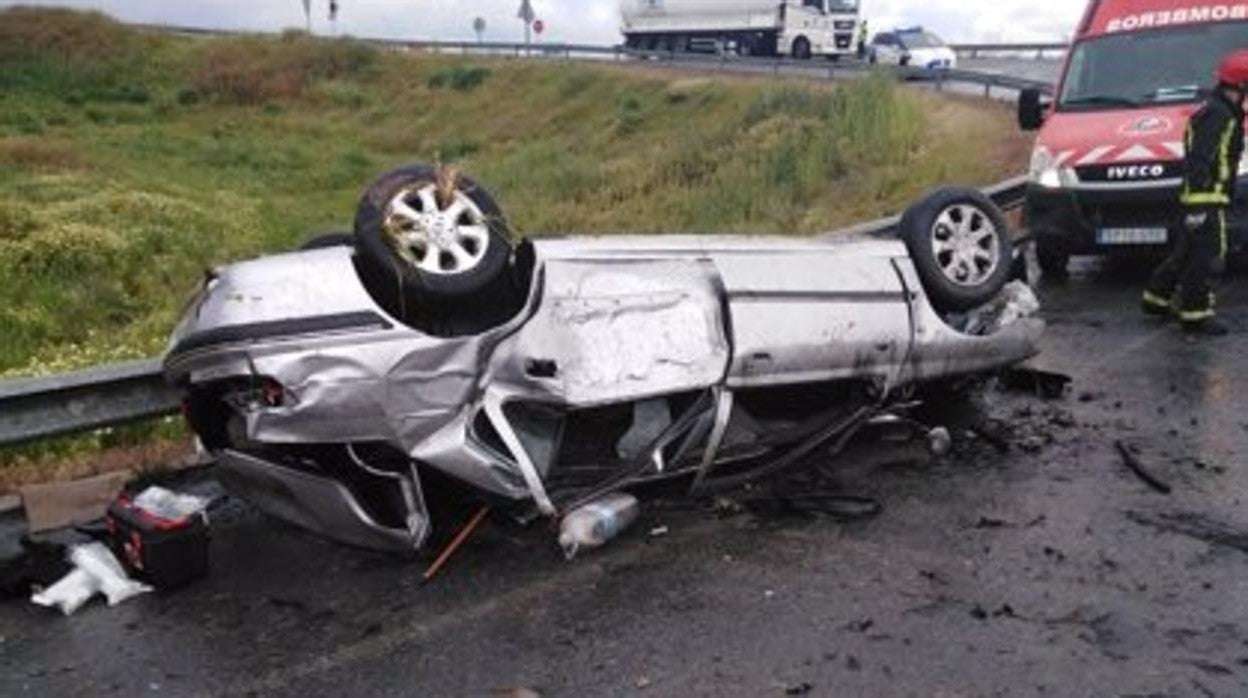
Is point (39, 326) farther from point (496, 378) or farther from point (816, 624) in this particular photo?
point (816, 624)

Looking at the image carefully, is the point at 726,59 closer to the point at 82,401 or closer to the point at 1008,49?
the point at 1008,49

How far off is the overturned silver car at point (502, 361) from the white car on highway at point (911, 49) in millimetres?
30920

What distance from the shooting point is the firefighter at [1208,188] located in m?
7.98

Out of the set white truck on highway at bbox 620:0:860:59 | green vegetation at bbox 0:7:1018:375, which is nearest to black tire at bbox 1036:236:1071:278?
green vegetation at bbox 0:7:1018:375

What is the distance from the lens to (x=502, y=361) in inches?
176

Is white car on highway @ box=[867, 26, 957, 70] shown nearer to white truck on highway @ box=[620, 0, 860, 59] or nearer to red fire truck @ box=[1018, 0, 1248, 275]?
white truck on highway @ box=[620, 0, 860, 59]

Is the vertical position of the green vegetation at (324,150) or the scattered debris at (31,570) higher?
the scattered debris at (31,570)

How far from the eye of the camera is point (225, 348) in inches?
167

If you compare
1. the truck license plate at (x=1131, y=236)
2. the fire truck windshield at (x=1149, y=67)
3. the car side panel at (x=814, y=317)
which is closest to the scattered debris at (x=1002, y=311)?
the car side panel at (x=814, y=317)

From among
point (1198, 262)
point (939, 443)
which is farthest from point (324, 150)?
point (939, 443)

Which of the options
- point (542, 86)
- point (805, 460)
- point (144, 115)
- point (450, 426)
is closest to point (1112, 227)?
point (805, 460)

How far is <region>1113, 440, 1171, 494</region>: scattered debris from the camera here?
16.7ft

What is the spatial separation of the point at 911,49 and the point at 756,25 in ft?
19.4

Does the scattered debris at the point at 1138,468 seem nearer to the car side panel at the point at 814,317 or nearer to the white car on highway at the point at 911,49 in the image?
the car side panel at the point at 814,317
